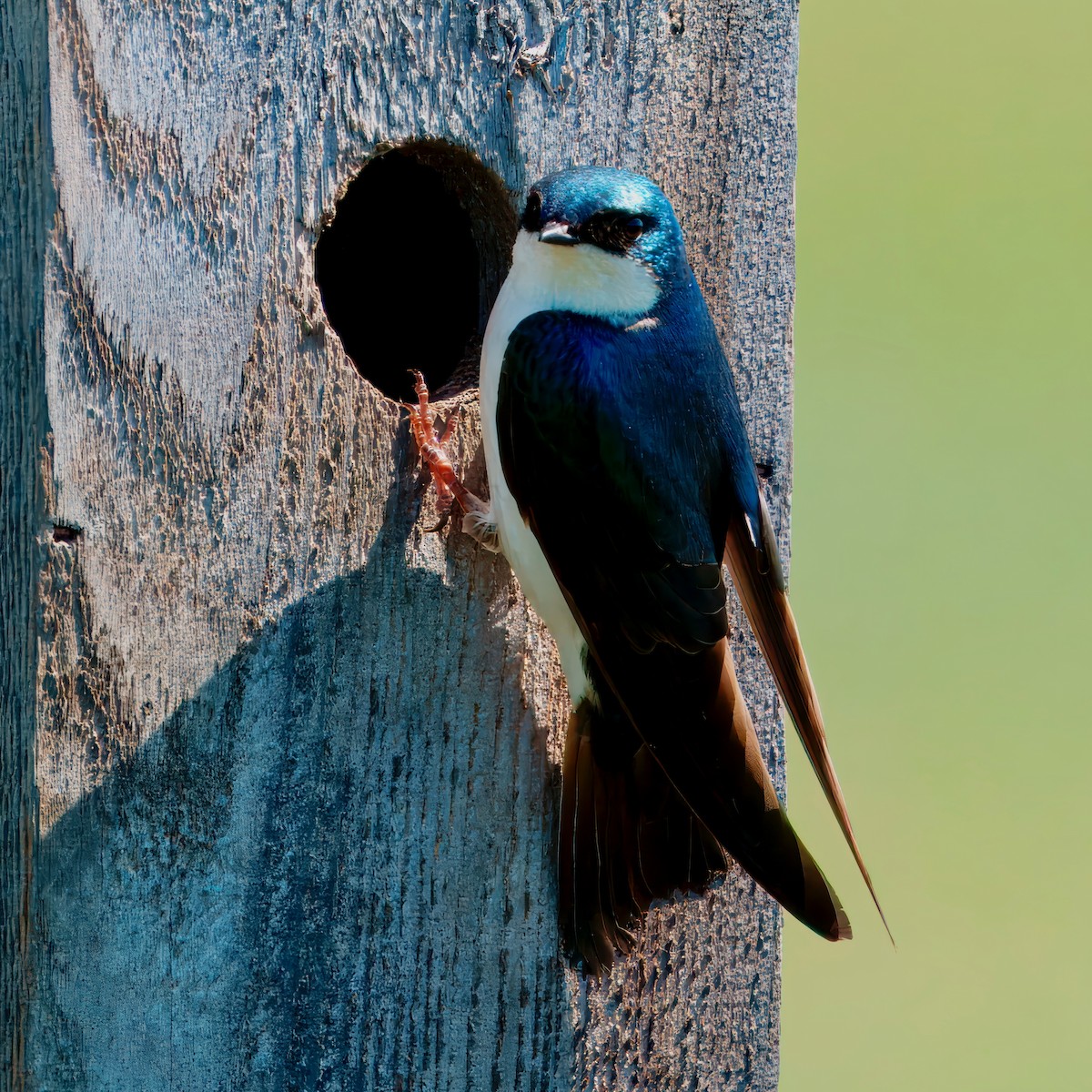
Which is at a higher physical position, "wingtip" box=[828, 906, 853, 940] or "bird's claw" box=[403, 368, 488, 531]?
"bird's claw" box=[403, 368, 488, 531]

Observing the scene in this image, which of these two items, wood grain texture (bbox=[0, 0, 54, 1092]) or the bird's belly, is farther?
the bird's belly

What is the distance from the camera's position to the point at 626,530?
162cm

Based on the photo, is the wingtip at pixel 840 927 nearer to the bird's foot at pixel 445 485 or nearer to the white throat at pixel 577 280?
the bird's foot at pixel 445 485

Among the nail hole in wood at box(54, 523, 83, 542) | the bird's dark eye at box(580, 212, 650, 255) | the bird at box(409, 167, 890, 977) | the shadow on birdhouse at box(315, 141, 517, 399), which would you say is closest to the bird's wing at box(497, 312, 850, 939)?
the bird at box(409, 167, 890, 977)

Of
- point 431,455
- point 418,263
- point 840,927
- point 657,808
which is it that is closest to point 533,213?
point 431,455

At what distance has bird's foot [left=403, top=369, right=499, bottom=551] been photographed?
5.45 ft

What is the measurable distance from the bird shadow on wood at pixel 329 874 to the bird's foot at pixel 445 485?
45mm

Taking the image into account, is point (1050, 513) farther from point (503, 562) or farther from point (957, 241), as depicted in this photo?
point (503, 562)

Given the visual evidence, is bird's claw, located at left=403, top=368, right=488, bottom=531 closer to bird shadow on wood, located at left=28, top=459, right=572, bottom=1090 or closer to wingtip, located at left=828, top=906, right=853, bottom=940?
bird shadow on wood, located at left=28, top=459, right=572, bottom=1090

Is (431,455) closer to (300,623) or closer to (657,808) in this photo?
(300,623)

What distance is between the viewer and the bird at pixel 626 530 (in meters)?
1.59

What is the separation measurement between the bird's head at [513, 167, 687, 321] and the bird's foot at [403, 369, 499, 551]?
0.66 ft

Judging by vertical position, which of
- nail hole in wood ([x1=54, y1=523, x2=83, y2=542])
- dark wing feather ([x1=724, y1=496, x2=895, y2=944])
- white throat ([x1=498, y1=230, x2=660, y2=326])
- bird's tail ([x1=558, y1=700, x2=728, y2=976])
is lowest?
bird's tail ([x1=558, y1=700, x2=728, y2=976])

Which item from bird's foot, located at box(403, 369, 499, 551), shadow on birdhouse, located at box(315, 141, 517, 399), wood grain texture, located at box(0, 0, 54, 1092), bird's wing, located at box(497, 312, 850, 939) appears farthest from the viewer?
shadow on birdhouse, located at box(315, 141, 517, 399)
